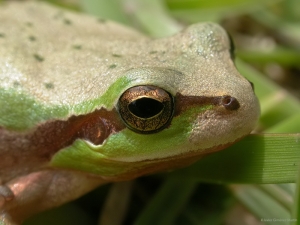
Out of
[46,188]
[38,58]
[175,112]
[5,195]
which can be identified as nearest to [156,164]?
[175,112]

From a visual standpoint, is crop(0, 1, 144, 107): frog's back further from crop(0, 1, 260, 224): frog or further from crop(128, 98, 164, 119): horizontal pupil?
crop(128, 98, 164, 119): horizontal pupil

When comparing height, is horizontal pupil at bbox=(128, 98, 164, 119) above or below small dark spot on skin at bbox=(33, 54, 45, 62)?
below

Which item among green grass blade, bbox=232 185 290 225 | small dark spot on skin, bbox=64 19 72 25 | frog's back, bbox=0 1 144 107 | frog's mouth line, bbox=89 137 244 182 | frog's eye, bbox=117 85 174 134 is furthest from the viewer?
small dark spot on skin, bbox=64 19 72 25

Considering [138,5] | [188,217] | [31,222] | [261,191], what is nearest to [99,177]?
[31,222]

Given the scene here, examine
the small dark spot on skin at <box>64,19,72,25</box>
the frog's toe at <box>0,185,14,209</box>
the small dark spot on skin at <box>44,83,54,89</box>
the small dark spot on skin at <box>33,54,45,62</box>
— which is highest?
the small dark spot on skin at <box>64,19,72,25</box>

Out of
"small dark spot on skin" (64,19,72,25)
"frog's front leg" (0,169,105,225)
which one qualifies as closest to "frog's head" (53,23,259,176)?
"frog's front leg" (0,169,105,225)

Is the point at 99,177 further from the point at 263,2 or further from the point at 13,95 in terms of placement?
the point at 263,2

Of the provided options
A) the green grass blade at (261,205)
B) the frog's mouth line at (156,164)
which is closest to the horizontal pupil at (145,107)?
the frog's mouth line at (156,164)
